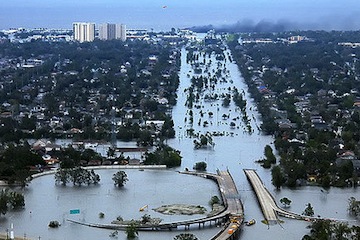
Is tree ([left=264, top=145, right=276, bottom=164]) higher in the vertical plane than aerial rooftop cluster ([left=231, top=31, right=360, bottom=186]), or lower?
lower

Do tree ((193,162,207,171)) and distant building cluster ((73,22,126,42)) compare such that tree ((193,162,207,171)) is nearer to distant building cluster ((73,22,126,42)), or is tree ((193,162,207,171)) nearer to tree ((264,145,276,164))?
tree ((264,145,276,164))

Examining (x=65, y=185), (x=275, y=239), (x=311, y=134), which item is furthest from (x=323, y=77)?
(x=275, y=239)

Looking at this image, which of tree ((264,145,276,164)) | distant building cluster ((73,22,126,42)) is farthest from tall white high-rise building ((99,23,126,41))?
tree ((264,145,276,164))

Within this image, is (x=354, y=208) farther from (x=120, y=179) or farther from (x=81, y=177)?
(x=81, y=177)

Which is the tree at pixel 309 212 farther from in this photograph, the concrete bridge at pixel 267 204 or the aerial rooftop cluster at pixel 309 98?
the aerial rooftop cluster at pixel 309 98

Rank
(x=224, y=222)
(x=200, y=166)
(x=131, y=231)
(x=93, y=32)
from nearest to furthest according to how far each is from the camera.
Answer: (x=131, y=231) → (x=224, y=222) → (x=200, y=166) → (x=93, y=32)

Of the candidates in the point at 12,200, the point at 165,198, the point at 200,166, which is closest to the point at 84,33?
the point at 200,166

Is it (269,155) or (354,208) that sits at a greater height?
(269,155)
